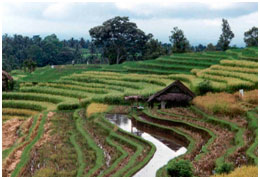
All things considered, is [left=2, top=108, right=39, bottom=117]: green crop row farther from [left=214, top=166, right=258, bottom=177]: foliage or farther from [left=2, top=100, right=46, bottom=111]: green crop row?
[left=214, top=166, right=258, bottom=177]: foliage

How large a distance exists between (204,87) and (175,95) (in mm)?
3787

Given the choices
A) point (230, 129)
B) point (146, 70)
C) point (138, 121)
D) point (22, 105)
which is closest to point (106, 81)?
point (146, 70)

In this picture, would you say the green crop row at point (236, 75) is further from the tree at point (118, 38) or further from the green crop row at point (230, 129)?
the tree at point (118, 38)

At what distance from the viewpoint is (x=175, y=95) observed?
2366 cm

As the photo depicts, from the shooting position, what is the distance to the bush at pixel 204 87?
2659 cm

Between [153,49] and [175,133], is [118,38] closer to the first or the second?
[153,49]

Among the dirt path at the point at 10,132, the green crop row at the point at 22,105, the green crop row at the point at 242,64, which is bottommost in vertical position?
the dirt path at the point at 10,132

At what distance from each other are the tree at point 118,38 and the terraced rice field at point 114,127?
17.6 metres

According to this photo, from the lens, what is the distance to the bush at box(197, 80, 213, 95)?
2659 cm

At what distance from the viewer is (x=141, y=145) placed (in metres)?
16.4

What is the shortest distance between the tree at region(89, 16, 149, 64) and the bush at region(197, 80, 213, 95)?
28.6 m

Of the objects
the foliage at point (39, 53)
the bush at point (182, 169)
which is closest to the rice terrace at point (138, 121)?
the bush at point (182, 169)

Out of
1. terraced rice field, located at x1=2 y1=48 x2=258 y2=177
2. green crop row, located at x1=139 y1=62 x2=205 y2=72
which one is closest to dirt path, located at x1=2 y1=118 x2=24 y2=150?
terraced rice field, located at x1=2 y1=48 x2=258 y2=177

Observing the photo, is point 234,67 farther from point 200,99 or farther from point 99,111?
point 99,111
